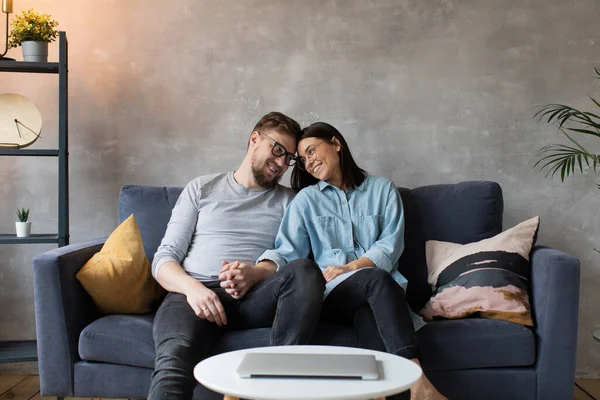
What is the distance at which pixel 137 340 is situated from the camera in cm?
211

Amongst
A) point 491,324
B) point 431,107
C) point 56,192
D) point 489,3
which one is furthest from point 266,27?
point 491,324

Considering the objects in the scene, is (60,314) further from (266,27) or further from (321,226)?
(266,27)

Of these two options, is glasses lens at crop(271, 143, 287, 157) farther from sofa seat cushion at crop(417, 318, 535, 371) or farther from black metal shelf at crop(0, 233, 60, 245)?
black metal shelf at crop(0, 233, 60, 245)

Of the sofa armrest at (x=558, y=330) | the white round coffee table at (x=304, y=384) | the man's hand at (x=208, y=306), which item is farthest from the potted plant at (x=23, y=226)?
A: the sofa armrest at (x=558, y=330)

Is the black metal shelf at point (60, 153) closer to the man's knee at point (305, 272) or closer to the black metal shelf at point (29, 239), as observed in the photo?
the black metal shelf at point (29, 239)

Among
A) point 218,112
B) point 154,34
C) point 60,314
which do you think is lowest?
point 60,314

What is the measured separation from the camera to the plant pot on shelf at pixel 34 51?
2.69 metres

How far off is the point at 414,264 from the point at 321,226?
0.43 meters

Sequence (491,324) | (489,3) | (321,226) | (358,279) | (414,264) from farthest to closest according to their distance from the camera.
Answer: (489,3), (414,264), (321,226), (491,324), (358,279)

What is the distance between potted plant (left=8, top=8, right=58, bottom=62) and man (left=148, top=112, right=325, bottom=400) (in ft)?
2.87

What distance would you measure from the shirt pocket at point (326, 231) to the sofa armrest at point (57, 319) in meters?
0.87

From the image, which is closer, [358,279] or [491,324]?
[358,279]

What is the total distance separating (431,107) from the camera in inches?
119

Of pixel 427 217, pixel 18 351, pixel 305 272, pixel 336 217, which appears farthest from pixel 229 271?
pixel 18 351
